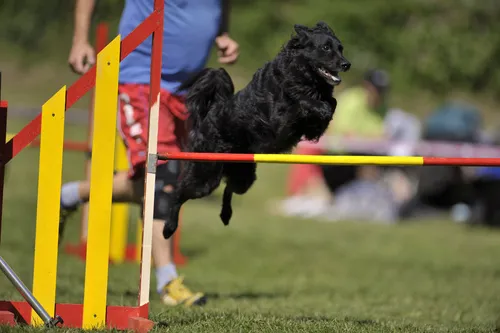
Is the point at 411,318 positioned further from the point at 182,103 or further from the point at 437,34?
the point at 437,34

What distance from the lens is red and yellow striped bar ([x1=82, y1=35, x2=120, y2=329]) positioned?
11.3 ft

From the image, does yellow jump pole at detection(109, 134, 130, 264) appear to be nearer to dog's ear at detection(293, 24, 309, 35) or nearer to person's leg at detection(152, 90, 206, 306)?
person's leg at detection(152, 90, 206, 306)

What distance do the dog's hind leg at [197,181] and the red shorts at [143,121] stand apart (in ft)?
1.59

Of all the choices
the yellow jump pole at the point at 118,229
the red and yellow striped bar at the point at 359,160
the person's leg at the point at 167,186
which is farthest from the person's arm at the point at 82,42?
the yellow jump pole at the point at 118,229

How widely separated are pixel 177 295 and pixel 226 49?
130cm

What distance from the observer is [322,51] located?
3553 millimetres

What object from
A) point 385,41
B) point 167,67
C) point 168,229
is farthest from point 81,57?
point 385,41

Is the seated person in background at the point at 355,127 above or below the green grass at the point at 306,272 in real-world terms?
above

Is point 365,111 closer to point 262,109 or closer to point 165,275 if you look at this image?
point 165,275

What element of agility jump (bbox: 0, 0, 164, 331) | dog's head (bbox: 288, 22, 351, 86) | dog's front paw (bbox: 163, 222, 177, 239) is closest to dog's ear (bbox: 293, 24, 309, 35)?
dog's head (bbox: 288, 22, 351, 86)

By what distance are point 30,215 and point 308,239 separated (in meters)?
2.75

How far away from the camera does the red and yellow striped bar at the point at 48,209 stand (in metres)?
3.48

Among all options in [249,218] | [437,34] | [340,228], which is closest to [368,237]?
[340,228]

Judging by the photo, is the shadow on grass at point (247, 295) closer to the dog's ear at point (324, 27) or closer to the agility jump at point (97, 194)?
the agility jump at point (97, 194)
